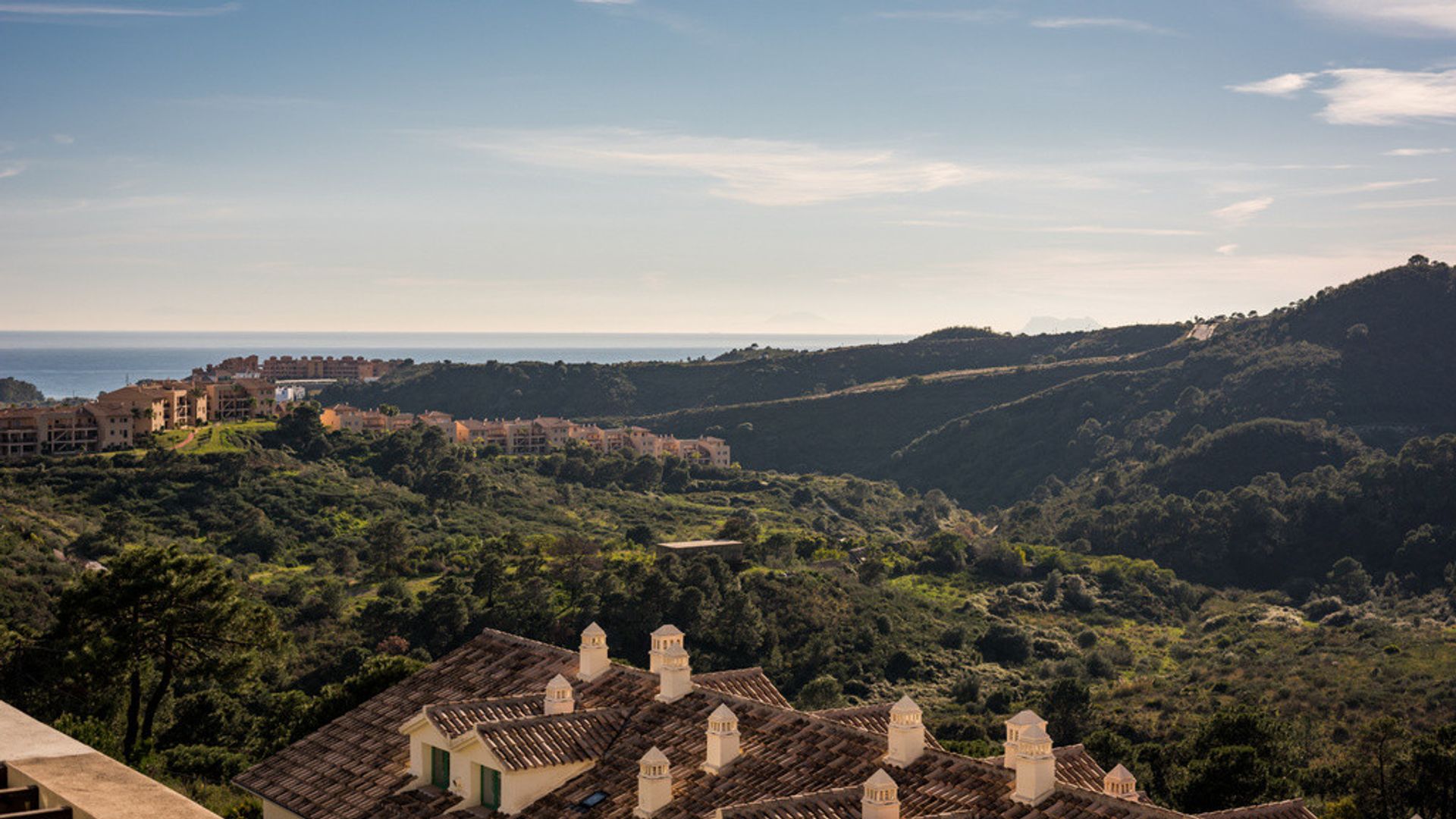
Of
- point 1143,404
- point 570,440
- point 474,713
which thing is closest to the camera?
point 474,713

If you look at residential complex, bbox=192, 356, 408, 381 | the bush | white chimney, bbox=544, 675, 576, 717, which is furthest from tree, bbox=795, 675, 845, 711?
residential complex, bbox=192, 356, 408, 381

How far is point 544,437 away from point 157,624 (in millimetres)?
89826

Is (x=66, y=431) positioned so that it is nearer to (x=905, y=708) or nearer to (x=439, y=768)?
(x=439, y=768)

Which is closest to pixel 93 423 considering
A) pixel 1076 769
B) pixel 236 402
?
pixel 236 402

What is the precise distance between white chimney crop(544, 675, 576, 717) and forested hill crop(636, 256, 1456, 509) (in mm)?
94678

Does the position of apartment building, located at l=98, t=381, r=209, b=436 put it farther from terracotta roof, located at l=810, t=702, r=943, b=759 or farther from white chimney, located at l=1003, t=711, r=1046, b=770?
white chimney, located at l=1003, t=711, r=1046, b=770

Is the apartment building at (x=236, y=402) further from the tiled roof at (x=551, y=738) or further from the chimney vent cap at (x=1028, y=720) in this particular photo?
the chimney vent cap at (x=1028, y=720)

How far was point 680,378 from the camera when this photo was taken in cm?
18375

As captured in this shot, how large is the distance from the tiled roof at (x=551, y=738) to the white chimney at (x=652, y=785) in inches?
71.9

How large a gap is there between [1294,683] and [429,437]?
59215mm

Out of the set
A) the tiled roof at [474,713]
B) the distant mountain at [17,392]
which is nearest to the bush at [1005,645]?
the tiled roof at [474,713]

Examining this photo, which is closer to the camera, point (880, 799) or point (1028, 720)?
point (880, 799)

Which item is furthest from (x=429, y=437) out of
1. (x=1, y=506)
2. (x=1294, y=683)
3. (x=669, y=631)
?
(x=669, y=631)

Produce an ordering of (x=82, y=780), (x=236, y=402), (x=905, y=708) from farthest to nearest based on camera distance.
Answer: (x=236, y=402)
(x=905, y=708)
(x=82, y=780)
